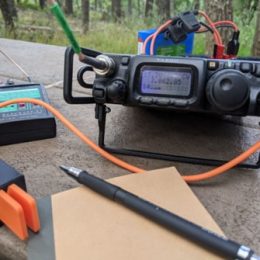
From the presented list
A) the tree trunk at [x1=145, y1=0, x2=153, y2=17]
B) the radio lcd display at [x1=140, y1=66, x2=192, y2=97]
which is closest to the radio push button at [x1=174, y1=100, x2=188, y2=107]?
the radio lcd display at [x1=140, y1=66, x2=192, y2=97]

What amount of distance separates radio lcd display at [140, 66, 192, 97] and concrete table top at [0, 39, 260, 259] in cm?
12

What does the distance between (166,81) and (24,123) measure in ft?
0.80

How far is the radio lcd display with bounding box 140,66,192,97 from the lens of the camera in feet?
1.39

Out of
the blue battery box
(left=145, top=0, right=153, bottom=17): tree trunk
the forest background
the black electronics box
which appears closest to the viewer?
the black electronics box

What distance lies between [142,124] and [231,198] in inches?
9.5

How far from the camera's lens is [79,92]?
2.62 ft

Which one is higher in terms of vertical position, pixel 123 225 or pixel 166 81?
pixel 166 81

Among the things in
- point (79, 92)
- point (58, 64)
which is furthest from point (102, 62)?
point (58, 64)

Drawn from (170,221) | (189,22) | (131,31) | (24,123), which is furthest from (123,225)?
(131,31)

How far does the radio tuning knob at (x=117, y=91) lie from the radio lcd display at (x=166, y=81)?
1.0 inches

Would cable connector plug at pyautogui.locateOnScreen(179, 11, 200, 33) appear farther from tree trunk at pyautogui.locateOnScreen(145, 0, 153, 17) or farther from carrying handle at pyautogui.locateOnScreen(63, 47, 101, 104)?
tree trunk at pyautogui.locateOnScreen(145, 0, 153, 17)

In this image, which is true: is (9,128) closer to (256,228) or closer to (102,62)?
(102,62)

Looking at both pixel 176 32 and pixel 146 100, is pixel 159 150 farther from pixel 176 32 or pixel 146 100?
pixel 176 32

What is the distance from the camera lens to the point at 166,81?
16.9 inches
